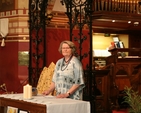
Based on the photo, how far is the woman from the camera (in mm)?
5281

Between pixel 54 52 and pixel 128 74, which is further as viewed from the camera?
pixel 128 74

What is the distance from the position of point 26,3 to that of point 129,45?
4.84 m

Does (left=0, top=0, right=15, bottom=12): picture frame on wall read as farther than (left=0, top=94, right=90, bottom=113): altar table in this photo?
Yes

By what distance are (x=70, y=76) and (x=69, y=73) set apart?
0.05 meters

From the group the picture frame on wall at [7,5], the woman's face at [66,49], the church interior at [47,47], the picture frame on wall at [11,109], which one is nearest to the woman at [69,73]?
the woman's face at [66,49]

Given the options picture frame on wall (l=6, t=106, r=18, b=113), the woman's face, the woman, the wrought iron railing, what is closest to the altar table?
picture frame on wall (l=6, t=106, r=18, b=113)

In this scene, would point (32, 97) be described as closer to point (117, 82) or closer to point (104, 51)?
point (117, 82)

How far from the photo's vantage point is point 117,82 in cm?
965

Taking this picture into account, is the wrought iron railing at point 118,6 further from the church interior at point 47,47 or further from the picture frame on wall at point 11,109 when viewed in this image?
the picture frame on wall at point 11,109

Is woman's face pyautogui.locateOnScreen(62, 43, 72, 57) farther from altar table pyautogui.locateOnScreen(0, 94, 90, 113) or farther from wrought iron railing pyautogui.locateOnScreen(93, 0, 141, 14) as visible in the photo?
wrought iron railing pyautogui.locateOnScreen(93, 0, 141, 14)

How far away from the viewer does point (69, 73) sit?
533 cm

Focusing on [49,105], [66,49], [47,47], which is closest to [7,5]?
[47,47]

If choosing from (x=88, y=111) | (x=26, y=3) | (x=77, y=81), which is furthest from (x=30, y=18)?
(x=88, y=111)

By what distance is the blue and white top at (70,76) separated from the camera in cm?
532
